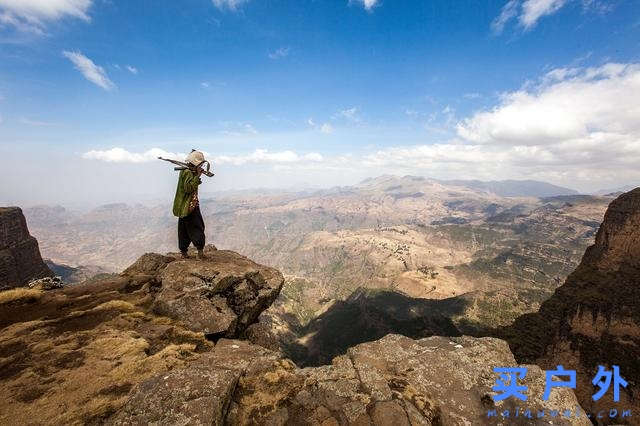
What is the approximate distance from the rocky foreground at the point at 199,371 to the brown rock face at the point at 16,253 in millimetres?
148873

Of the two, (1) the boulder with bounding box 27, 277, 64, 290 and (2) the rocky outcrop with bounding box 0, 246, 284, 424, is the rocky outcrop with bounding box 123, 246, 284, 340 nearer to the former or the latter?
(2) the rocky outcrop with bounding box 0, 246, 284, 424

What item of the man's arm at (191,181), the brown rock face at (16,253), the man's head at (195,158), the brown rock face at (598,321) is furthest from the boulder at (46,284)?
the brown rock face at (16,253)

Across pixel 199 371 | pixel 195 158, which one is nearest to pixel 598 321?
pixel 195 158

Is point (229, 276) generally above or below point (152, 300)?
above

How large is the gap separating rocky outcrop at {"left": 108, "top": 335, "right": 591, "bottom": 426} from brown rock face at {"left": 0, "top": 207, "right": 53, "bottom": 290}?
156056mm

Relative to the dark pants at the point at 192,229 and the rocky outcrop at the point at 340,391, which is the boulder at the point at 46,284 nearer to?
the dark pants at the point at 192,229

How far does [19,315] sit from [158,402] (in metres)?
10.7

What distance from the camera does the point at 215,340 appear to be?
1375 centimetres

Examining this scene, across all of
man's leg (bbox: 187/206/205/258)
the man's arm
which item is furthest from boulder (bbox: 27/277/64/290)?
the man's arm

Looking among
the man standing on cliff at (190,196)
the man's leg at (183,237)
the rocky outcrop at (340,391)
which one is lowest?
the rocky outcrop at (340,391)

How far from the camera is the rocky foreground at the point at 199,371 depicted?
812cm

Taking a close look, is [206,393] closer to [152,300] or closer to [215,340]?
[215,340]

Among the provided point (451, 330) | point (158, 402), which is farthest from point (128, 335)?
point (451, 330)

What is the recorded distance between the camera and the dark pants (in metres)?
17.0
